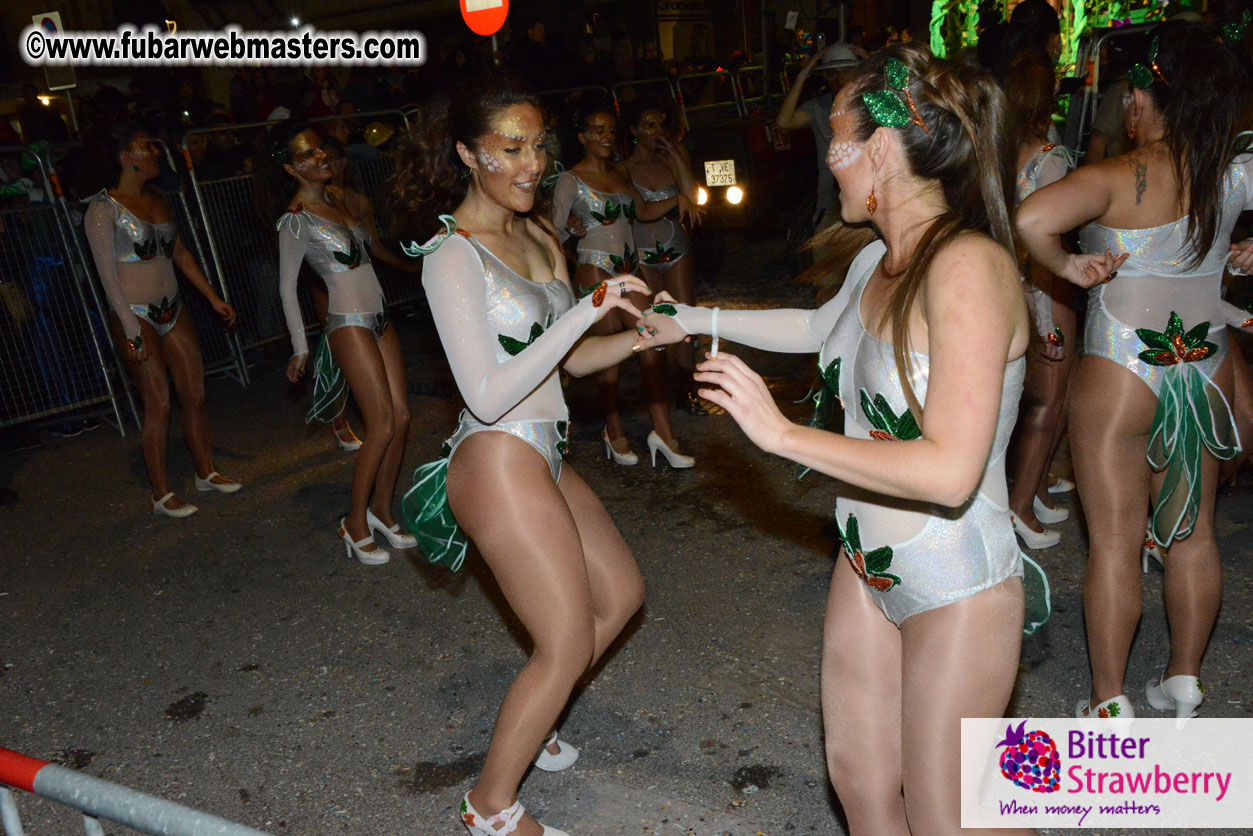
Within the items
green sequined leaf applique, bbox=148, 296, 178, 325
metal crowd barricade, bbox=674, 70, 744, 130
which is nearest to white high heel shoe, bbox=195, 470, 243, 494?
green sequined leaf applique, bbox=148, 296, 178, 325

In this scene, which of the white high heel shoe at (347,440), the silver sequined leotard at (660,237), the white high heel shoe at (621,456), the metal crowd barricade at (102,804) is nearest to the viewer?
the metal crowd barricade at (102,804)

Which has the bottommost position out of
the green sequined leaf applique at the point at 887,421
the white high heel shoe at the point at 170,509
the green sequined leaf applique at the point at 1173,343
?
the white high heel shoe at the point at 170,509

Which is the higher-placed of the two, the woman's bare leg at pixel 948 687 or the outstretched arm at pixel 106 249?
the outstretched arm at pixel 106 249

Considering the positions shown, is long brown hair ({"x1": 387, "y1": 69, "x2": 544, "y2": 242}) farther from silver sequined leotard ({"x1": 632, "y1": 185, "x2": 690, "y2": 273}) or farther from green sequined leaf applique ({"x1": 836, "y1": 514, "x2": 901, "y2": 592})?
silver sequined leotard ({"x1": 632, "y1": 185, "x2": 690, "y2": 273})

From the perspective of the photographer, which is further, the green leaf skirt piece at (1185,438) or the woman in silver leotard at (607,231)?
the woman in silver leotard at (607,231)

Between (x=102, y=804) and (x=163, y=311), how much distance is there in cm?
496

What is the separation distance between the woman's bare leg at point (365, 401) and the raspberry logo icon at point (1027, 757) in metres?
3.46

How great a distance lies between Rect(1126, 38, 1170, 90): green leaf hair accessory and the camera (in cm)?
288

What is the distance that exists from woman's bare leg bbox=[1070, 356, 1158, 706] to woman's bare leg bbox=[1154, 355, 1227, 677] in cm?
16

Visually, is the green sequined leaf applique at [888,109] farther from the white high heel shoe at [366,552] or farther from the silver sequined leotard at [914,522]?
the white high heel shoe at [366,552]

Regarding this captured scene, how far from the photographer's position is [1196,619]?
3.15 meters

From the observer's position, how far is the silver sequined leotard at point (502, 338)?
248 centimetres

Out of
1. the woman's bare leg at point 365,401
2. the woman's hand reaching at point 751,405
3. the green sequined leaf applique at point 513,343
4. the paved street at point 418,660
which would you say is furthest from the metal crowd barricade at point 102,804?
the woman's bare leg at point 365,401

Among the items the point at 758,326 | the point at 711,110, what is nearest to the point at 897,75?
the point at 758,326
